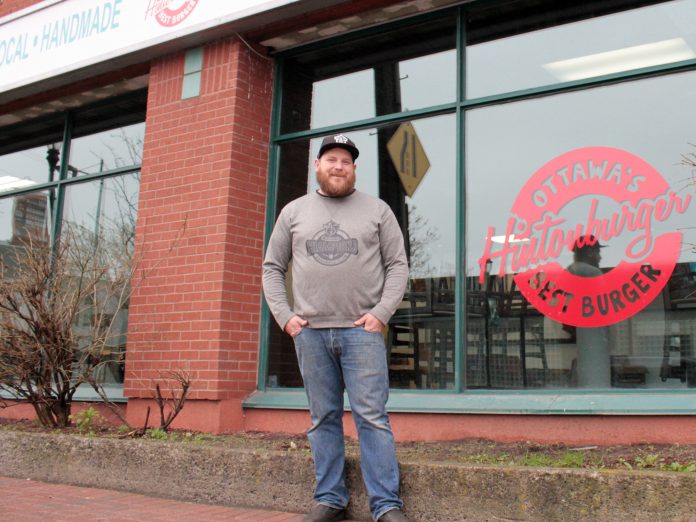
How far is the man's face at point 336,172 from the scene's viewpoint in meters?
→ 4.23

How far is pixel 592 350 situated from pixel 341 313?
7.26 ft

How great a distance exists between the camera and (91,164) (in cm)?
877

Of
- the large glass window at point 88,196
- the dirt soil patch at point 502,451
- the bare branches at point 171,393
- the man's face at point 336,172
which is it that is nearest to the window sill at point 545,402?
the dirt soil patch at point 502,451

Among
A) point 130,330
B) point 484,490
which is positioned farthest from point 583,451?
point 130,330

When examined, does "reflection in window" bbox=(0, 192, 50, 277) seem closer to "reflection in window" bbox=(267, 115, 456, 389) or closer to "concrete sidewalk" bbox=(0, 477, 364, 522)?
"reflection in window" bbox=(267, 115, 456, 389)

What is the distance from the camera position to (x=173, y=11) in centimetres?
711

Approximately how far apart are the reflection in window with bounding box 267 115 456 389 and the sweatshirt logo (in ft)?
6.80

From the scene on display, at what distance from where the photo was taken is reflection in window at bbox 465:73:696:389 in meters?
5.27

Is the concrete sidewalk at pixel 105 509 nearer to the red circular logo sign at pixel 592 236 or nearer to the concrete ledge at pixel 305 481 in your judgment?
the concrete ledge at pixel 305 481

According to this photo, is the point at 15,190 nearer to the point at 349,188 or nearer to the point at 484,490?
the point at 349,188

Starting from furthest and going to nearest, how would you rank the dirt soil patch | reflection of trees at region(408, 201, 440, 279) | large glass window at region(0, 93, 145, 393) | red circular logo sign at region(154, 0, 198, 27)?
large glass window at region(0, 93, 145, 393), red circular logo sign at region(154, 0, 198, 27), reflection of trees at region(408, 201, 440, 279), the dirt soil patch

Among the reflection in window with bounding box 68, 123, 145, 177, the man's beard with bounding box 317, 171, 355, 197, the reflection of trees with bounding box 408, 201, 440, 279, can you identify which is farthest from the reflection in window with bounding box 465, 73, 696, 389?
the reflection in window with bounding box 68, 123, 145, 177

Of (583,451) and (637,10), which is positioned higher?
(637,10)

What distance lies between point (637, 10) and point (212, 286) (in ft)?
12.9
